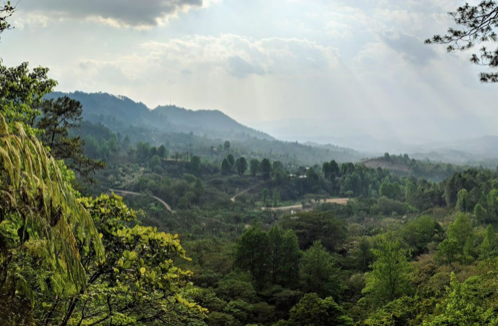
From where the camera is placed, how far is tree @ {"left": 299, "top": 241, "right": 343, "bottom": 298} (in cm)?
2145

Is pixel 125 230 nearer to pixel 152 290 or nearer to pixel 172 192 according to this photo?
pixel 152 290

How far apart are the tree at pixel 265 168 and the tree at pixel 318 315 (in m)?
61.8

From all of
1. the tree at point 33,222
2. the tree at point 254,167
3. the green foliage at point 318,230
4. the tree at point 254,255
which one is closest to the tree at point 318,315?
the tree at point 254,255

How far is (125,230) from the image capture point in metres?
4.48

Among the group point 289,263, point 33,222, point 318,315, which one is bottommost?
point 289,263

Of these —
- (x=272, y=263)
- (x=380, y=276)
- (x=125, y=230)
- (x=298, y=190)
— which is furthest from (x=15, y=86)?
(x=298, y=190)

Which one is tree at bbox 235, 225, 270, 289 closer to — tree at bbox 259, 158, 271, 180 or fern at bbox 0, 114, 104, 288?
fern at bbox 0, 114, 104, 288

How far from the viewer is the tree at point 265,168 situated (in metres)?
75.9

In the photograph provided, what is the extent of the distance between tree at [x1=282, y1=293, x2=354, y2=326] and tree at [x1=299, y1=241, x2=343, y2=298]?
7398mm

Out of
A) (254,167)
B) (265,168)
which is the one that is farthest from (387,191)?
(254,167)

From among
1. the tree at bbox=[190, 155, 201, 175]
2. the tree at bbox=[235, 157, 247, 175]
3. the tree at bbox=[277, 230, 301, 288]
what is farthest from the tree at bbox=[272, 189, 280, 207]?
the tree at bbox=[277, 230, 301, 288]

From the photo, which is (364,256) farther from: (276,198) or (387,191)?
(387,191)

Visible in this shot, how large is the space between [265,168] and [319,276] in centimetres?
5417

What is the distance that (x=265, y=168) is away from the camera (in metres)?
75.9
